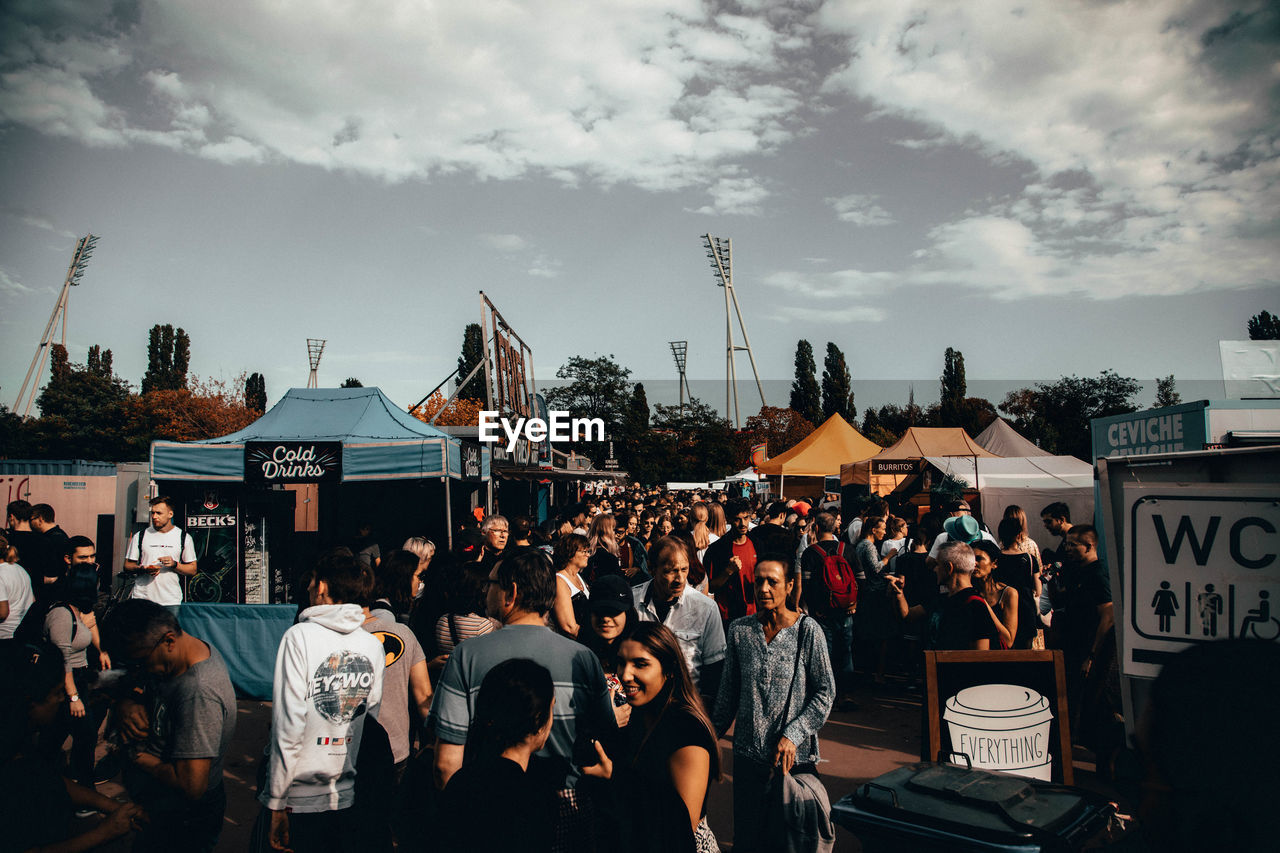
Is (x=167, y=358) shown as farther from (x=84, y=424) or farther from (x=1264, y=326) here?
(x=1264, y=326)

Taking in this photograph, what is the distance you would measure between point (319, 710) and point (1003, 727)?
310cm

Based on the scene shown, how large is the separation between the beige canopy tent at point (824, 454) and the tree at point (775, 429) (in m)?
32.3

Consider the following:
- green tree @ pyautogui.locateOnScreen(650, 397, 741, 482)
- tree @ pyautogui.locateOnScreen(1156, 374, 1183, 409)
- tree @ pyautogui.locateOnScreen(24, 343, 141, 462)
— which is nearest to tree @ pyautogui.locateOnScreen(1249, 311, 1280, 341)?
tree @ pyautogui.locateOnScreen(1156, 374, 1183, 409)

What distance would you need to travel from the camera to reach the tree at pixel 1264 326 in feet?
189

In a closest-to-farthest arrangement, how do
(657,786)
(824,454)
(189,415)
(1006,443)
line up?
(657,786) → (1006,443) → (824,454) → (189,415)

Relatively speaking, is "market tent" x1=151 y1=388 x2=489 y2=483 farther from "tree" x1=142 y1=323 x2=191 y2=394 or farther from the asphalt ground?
"tree" x1=142 y1=323 x2=191 y2=394

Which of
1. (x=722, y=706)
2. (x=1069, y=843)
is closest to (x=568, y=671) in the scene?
(x=722, y=706)

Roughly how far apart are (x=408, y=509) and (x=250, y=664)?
243 inches

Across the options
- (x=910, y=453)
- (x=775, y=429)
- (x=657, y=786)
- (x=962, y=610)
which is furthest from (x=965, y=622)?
(x=775, y=429)

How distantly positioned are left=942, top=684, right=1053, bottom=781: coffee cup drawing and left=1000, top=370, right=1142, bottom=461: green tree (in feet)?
163

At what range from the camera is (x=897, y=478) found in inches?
708

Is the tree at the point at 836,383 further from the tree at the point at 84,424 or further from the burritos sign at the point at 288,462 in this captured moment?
the burritos sign at the point at 288,462

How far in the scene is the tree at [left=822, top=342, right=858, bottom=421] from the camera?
2506 inches

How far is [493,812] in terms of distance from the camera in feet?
6.22
